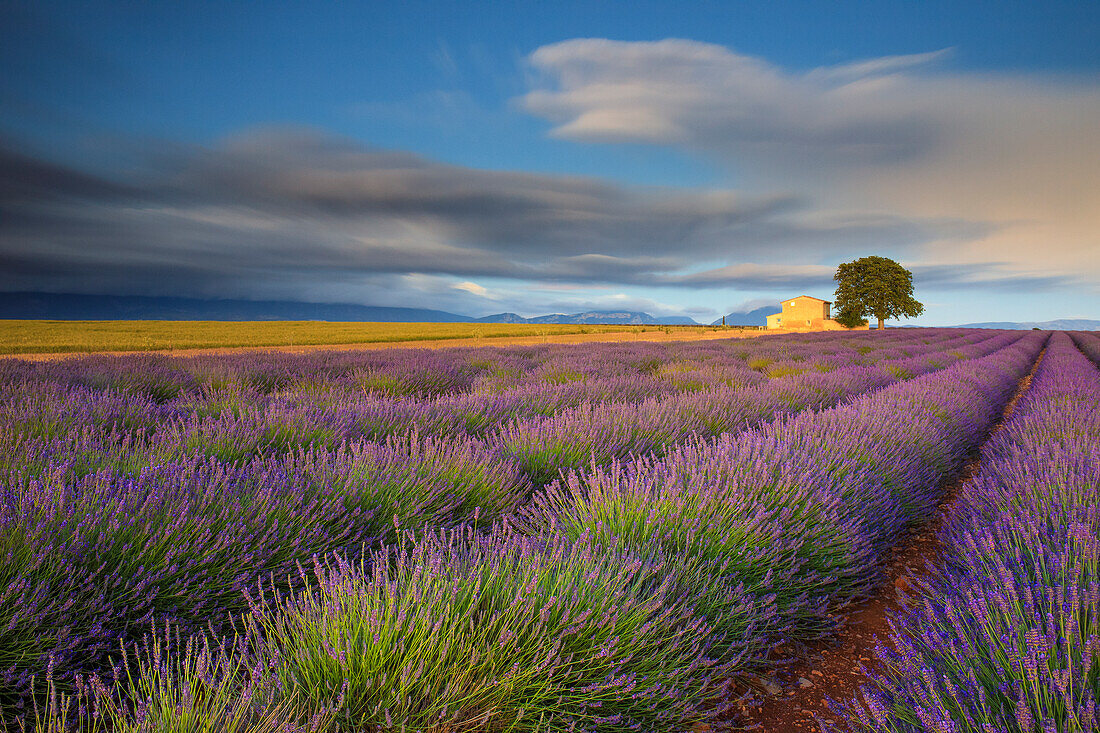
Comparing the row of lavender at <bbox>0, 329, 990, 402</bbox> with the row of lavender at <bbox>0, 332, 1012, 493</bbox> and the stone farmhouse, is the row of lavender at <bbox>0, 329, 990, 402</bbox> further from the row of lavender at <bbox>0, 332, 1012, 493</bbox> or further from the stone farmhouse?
the stone farmhouse

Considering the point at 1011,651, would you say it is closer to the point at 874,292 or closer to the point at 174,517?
the point at 174,517

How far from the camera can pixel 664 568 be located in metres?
1.80

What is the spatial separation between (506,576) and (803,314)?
7127 centimetres

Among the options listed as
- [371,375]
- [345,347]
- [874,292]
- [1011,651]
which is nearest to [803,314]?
[874,292]

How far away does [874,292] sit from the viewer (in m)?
53.2

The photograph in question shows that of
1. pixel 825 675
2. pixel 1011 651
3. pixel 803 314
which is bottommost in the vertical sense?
pixel 825 675

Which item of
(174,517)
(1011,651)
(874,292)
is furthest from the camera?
(874,292)

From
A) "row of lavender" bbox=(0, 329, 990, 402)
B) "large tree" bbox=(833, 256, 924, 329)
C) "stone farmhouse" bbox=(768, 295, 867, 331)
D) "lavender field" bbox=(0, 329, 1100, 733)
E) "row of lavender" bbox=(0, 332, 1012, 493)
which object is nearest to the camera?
"lavender field" bbox=(0, 329, 1100, 733)

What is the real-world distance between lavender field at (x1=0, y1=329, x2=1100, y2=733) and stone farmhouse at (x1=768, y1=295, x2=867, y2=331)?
64557 mm

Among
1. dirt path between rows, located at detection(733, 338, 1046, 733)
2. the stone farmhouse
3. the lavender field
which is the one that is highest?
the stone farmhouse

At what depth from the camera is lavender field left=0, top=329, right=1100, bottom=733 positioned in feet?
4.00

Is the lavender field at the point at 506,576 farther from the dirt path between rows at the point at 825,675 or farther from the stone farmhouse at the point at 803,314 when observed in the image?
the stone farmhouse at the point at 803,314

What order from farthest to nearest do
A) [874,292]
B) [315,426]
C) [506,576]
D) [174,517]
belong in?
[874,292] < [315,426] < [174,517] < [506,576]

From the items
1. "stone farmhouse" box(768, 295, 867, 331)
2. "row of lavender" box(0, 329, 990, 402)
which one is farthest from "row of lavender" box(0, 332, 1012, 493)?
"stone farmhouse" box(768, 295, 867, 331)
